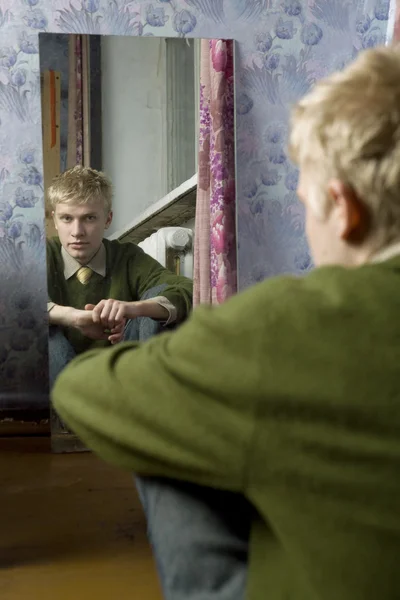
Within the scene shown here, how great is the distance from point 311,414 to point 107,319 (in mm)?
1704

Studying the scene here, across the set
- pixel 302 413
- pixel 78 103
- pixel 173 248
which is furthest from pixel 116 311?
pixel 302 413

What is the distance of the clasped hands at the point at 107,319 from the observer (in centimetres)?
227

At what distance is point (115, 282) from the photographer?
2.30m

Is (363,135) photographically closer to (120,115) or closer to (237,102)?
(120,115)

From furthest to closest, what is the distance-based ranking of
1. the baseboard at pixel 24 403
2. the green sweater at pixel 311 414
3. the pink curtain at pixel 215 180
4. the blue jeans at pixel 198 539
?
1. the baseboard at pixel 24 403
2. the pink curtain at pixel 215 180
3. the blue jeans at pixel 198 539
4. the green sweater at pixel 311 414

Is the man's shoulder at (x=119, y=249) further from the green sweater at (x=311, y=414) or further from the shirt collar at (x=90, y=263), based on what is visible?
the green sweater at (x=311, y=414)

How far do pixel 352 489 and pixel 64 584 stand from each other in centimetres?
83

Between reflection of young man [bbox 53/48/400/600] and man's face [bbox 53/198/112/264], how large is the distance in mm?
1650

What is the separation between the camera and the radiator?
2322 mm

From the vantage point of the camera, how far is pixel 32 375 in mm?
2559

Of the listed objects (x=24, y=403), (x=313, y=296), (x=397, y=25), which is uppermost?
(x=397, y=25)

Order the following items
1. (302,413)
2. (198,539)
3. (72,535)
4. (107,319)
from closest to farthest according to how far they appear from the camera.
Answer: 1. (302,413)
2. (198,539)
3. (72,535)
4. (107,319)

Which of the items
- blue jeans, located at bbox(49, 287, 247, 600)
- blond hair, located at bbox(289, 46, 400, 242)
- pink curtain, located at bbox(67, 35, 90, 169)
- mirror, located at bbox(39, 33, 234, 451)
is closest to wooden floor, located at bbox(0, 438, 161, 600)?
mirror, located at bbox(39, 33, 234, 451)

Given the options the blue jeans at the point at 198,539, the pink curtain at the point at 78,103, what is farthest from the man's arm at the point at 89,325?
the blue jeans at the point at 198,539
